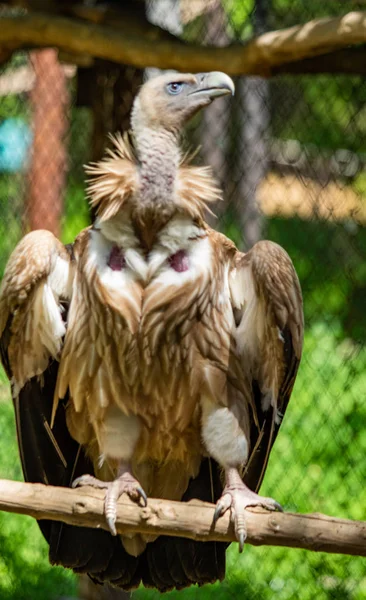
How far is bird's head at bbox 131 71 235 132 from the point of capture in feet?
13.8

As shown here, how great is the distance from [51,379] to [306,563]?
1.97 m

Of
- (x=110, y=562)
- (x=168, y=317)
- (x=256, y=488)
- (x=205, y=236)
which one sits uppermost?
(x=205, y=236)

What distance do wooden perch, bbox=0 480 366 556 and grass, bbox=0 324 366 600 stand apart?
6.29 feet

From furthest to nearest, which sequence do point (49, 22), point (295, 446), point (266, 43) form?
point (295, 446) → point (49, 22) → point (266, 43)

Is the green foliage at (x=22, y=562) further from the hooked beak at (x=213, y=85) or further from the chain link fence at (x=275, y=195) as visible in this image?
the hooked beak at (x=213, y=85)

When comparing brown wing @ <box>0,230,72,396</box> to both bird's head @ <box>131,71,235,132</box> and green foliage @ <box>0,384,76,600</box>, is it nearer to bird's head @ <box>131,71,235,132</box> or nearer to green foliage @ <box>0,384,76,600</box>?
bird's head @ <box>131,71,235,132</box>

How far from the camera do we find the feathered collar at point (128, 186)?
406 cm

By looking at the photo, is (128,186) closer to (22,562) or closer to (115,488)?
(115,488)

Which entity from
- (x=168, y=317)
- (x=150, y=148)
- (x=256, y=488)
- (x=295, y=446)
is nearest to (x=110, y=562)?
(x=256, y=488)

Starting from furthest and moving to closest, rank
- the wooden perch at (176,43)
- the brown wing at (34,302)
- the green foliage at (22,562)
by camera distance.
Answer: the green foliage at (22,562) → the wooden perch at (176,43) → the brown wing at (34,302)

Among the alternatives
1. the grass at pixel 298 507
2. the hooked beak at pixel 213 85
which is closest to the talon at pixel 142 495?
the hooked beak at pixel 213 85

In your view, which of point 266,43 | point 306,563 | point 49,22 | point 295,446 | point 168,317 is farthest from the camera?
point 295,446

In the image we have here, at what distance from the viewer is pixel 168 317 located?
408 cm

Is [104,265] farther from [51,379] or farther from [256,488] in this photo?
[256,488]
